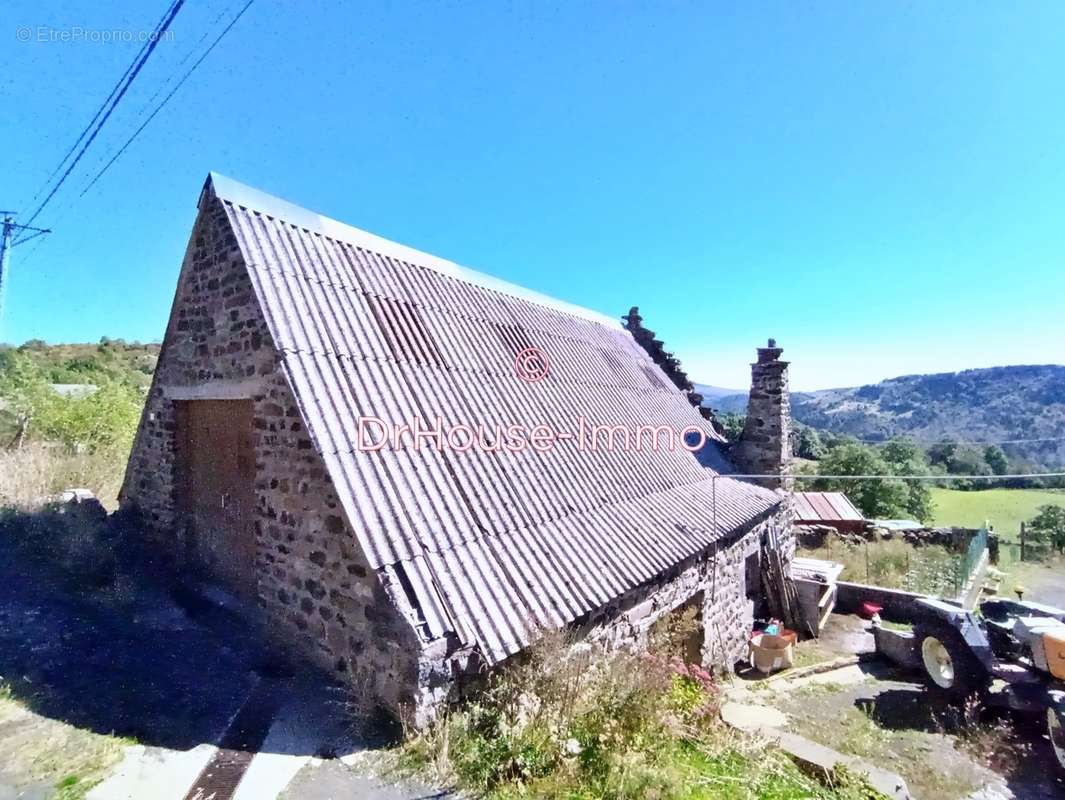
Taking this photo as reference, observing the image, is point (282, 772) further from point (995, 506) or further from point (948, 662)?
point (995, 506)

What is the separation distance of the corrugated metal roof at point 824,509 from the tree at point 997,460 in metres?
29.9

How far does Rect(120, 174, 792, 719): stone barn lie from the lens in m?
4.30

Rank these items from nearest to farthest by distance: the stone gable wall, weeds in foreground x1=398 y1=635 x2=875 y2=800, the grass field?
weeds in foreground x1=398 y1=635 x2=875 y2=800, the stone gable wall, the grass field

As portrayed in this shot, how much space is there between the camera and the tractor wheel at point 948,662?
7.44m

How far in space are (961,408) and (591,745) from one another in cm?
6532

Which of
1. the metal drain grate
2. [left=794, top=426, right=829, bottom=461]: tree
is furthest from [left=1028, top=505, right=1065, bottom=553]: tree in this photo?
the metal drain grate

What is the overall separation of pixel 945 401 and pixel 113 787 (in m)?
70.9

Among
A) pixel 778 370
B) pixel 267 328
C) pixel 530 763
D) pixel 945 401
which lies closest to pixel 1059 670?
pixel 778 370

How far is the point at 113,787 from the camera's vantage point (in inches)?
130

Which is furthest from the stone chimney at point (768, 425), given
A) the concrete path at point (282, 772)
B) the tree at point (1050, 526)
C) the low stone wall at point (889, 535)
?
the tree at point (1050, 526)

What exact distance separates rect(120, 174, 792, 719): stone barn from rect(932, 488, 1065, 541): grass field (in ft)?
70.7

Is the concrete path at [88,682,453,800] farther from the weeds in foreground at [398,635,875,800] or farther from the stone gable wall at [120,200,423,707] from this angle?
the stone gable wall at [120,200,423,707]

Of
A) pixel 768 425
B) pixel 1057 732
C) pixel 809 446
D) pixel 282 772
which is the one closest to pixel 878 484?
pixel 809 446

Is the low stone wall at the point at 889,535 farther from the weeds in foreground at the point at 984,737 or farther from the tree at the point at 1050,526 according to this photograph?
the weeds in foreground at the point at 984,737
